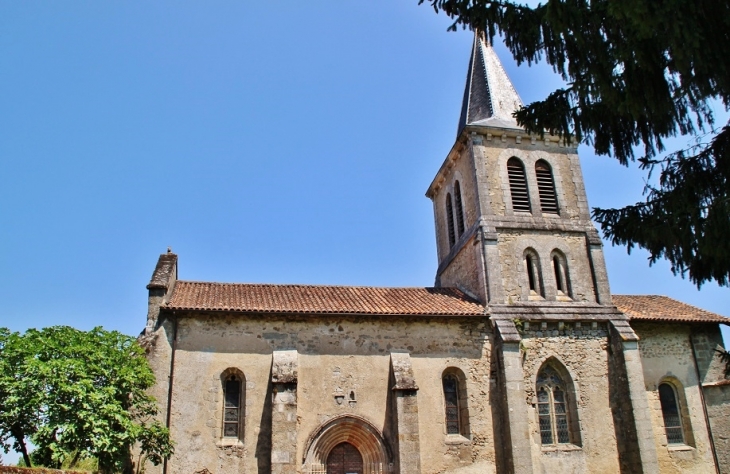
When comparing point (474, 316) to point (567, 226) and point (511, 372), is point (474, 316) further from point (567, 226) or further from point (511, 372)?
point (567, 226)

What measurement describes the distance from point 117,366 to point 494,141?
1529 centimetres

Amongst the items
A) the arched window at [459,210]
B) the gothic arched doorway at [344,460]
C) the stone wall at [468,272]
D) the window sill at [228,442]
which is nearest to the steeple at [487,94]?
the arched window at [459,210]

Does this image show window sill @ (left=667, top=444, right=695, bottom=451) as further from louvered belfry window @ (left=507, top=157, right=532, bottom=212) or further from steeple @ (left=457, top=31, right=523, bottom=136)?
steeple @ (left=457, top=31, right=523, bottom=136)

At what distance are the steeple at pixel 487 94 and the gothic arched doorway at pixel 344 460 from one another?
12979 mm

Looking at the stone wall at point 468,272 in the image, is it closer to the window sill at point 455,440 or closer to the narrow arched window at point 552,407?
the narrow arched window at point 552,407

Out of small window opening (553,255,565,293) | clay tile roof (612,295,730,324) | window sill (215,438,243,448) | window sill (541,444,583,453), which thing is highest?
small window opening (553,255,565,293)

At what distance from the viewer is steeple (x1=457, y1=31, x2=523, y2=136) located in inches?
918

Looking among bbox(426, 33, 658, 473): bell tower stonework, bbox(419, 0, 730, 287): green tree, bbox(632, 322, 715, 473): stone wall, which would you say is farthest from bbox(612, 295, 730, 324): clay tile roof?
bbox(419, 0, 730, 287): green tree

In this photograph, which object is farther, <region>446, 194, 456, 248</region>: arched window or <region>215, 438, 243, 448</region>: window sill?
<region>446, 194, 456, 248</region>: arched window

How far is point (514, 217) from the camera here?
21.4 m

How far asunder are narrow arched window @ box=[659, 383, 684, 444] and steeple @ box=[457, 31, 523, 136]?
11.0m

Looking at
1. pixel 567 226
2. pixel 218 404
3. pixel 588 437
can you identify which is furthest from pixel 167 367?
pixel 567 226

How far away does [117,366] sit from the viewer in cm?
1503

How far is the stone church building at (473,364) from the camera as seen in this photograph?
1709 cm
